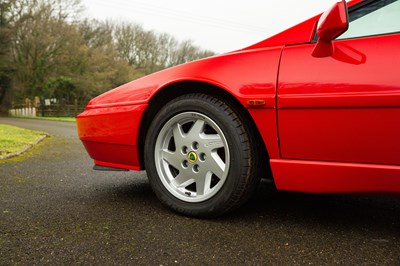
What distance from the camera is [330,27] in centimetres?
173

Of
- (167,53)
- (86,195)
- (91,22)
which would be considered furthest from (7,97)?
(86,195)

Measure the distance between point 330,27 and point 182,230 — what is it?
49.4 inches

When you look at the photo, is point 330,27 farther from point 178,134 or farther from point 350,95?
point 178,134

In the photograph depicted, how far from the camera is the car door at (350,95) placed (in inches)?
66.5

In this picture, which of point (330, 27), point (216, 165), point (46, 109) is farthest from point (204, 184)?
point (46, 109)

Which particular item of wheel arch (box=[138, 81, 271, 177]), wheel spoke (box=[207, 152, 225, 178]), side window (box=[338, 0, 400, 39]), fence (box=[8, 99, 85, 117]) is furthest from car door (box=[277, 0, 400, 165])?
fence (box=[8, 99, 85, 117])

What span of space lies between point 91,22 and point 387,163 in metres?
33.0

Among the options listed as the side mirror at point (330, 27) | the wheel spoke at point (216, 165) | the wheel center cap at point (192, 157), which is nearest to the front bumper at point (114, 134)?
the wheel center cap at point (192, 157)

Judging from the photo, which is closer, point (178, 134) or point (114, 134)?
point (178, 134)

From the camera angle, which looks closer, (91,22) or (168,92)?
(168,92)

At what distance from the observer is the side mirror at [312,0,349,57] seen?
1.70 metres

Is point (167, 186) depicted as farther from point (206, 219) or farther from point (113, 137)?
point (113, 137)

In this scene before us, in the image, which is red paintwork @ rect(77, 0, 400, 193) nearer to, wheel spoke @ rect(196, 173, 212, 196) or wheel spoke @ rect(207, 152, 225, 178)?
wheel spoke @ rect(207, 152, 225, 178)

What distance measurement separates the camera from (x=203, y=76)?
7.07 feet
